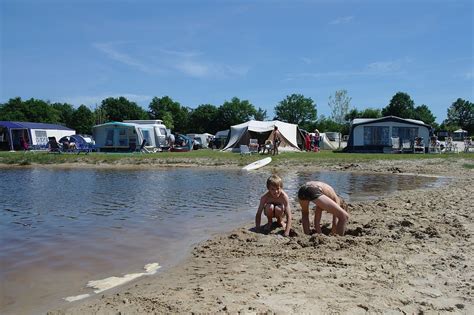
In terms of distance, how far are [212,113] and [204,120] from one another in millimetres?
2366

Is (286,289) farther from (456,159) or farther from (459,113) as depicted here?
(459,113)

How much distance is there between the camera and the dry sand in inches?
158

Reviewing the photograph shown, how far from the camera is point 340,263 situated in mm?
5309

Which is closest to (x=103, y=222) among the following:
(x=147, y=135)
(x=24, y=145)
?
(x=147, y=135)

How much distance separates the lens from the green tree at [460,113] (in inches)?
3944

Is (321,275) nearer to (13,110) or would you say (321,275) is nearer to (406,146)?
(406,146)

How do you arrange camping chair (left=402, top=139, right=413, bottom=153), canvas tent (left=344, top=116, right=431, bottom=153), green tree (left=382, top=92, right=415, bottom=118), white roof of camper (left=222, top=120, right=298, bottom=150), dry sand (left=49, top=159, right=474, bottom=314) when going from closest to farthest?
dry sand (left=49, top=159, right=474, bottom=314) → camping chair (left=402, top=139, right=413, bottom=153) → canvas tent (left=344, top=116, right=431, bottom=153) → white roof of camper (left=222, top=120, right=298, bottom=150) → green tree (left=382, top=92, right=415, bottom=118)

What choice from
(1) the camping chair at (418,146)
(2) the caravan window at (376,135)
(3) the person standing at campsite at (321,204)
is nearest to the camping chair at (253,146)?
(2) the caravan window at (376,135)

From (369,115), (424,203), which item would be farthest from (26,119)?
(424,203)

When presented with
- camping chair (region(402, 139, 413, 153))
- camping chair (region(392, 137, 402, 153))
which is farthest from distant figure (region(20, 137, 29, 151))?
camping chair (region(402, 139, 413, 153))

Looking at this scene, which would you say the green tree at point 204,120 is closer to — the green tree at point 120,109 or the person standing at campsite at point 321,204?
the green tree at point 120,109

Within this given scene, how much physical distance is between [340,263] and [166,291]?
2.20 meters

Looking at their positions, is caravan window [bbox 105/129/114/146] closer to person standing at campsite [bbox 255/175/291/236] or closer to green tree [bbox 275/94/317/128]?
person standing at campsite [bbox 255/175/291/236]

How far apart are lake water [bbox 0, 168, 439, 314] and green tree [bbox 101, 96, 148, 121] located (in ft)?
234
